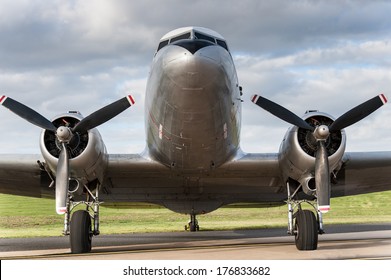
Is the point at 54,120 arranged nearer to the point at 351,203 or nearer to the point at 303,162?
the point at 303,162

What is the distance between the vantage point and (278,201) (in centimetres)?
1992

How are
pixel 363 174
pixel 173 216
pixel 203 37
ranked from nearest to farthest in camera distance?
pixel 203 37 < pixel 363 174 < pixel 173 216

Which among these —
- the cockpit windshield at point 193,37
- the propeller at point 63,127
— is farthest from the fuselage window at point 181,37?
the propeller at point 63,127

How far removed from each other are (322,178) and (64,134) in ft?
19.4

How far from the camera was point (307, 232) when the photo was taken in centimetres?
1327

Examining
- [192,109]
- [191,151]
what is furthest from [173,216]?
[192,109]

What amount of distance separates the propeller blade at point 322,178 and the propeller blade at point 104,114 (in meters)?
4.60

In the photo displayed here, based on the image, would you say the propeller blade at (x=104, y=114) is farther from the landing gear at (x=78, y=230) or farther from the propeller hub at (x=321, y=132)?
the propeller hub at (x=321, y=132)

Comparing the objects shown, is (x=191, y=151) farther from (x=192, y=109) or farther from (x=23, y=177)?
(x=23, y=177)

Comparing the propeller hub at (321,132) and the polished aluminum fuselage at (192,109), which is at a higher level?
the polished aluminum fuselage at (192,109)

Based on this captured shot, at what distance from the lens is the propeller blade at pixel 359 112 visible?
1355 centimetres

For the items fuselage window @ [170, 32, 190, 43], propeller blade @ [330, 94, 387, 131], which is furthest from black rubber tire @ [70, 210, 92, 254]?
propeller blade @ [330, 94, 387, 131]

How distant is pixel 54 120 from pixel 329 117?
6.57 metres

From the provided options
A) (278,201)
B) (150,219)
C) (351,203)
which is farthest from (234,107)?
(351,203)
